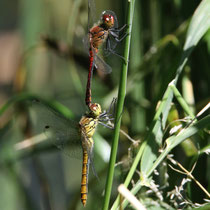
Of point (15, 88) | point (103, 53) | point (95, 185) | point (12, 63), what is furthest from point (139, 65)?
point (12, 63)

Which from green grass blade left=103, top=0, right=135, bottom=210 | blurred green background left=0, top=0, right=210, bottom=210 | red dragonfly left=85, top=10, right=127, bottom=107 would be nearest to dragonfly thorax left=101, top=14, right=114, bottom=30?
red dragonfly left=85, top=10, right=127, bottom=107

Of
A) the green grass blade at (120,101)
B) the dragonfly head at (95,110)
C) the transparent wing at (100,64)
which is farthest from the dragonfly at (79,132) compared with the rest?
the green grass blade at (120,101)

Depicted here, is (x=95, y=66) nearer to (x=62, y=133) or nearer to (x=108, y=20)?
(x=108, y=20)

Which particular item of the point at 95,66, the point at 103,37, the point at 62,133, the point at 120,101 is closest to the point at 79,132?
the point at 62,133

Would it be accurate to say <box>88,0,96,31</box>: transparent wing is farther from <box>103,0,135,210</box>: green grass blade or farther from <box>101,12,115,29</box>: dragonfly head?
<box>103,0,135,210</box>: green grass blade

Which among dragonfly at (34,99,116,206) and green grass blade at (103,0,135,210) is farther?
dragonfly at (34,99,116,206)
